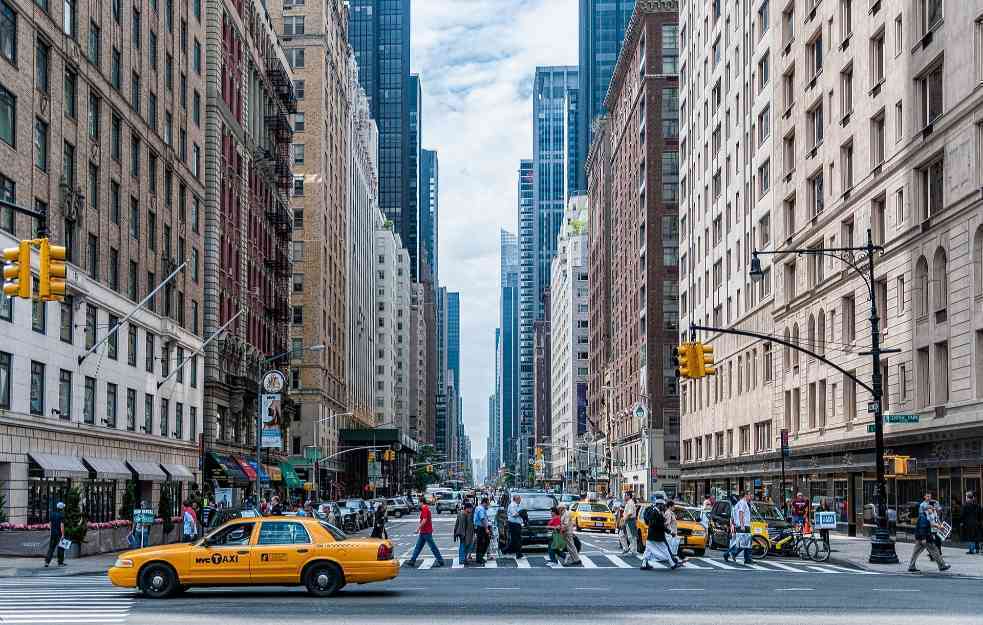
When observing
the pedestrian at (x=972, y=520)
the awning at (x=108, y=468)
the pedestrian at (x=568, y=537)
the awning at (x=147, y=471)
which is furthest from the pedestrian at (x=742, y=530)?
the awning at (x=147, y=471)

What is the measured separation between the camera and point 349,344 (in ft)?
472

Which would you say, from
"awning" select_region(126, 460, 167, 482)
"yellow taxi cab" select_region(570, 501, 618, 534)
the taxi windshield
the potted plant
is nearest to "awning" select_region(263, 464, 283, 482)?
"awning" select_region(126, 460, 167, 482)

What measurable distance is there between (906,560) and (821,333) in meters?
24.7

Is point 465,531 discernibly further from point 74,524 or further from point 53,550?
point 74,524

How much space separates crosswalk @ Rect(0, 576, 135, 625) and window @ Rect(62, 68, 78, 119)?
902 inches

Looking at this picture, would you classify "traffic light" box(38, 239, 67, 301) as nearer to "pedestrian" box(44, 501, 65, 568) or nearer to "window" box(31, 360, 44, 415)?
"pedestrian" box(44, 501, 65, 568)

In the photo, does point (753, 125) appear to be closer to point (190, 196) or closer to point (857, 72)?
point (857, 72)

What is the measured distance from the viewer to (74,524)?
125ft

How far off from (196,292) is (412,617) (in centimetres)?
5059

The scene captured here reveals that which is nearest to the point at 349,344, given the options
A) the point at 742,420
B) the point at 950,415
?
the point at 742,420

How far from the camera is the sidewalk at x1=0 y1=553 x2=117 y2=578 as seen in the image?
32.5 metres

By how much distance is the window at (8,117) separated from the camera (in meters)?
40.8

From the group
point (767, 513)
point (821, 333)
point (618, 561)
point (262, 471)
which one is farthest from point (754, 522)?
point (262, 471)

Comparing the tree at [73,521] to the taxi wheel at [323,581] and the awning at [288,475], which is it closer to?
the taxi wheel at [323,581]
